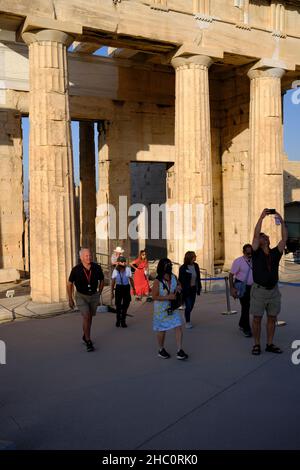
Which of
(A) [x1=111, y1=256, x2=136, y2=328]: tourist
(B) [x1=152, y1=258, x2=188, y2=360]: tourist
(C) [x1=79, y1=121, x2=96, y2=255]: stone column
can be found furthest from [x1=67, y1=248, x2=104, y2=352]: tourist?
(C) [x1=79, y1=121, x2=96, y2=255]: stone column

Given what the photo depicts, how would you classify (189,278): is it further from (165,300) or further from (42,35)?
(42,35)

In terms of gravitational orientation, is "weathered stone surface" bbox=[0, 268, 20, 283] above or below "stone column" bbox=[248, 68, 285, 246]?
below

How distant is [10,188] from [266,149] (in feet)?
26.3

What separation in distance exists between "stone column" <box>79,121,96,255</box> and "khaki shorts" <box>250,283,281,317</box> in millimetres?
12152

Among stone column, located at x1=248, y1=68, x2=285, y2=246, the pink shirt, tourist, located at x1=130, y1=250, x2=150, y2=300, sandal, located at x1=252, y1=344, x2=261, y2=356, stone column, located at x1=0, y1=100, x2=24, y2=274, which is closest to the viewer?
sandal, located at x1=252, y1=344, x2=261, y2=356

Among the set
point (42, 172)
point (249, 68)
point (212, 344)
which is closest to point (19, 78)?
point (42, 172)

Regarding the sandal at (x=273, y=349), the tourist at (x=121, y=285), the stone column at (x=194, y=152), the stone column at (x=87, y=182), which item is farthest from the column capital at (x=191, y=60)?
the sandal at (x=273, y=349)

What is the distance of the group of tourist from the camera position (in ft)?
21.7

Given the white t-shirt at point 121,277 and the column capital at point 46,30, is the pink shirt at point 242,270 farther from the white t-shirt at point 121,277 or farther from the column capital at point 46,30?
the column capital at point 46,30

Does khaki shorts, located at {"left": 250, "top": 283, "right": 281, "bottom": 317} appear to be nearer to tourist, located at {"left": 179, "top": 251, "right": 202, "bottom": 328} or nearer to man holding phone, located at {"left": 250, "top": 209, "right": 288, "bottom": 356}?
man holding phone, located at {"left": 250, "top": 209, "right": 288, "bottom": 356}

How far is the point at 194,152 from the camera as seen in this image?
13039 millimetres

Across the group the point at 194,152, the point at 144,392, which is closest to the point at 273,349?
the point at 144,392

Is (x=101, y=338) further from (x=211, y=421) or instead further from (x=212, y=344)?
(x=211, y=421)
